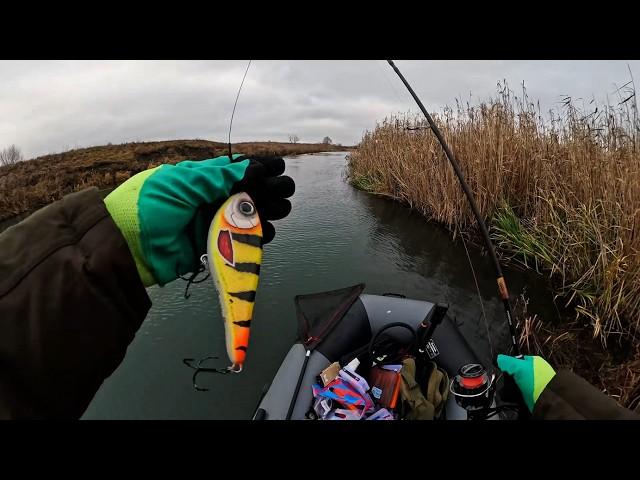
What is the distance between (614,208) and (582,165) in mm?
643

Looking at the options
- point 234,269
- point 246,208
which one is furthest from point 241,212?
point 234,269

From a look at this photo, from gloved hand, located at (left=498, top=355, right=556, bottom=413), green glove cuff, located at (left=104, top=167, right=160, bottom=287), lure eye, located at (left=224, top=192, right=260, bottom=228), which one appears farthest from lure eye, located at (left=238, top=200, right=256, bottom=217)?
gloved hand, located at (left=498, top=355, right=556, bottom=413)

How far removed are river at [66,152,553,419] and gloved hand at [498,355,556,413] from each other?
1556 mm

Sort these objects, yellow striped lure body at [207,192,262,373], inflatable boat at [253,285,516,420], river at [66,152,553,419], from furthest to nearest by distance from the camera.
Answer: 1. river at [66,152,553,419]
2. inflatable boat at [253,285,516,420]
3. yellow striped lure body at [207,192,262,373]

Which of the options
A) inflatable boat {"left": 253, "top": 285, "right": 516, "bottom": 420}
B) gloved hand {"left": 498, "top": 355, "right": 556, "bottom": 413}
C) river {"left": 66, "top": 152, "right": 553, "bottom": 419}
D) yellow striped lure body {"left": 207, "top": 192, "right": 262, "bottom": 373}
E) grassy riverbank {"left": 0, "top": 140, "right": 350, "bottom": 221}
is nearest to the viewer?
yellow striped lure body {"left": 207, "top": 192, "right": 262, "bottom": 373}

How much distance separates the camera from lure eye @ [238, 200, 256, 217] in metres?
0.91

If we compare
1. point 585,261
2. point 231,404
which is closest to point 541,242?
point 585,261

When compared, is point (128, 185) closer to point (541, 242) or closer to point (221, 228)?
point (221, 228)

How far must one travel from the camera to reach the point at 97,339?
26.0 inches

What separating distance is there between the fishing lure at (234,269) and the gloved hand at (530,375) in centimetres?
136

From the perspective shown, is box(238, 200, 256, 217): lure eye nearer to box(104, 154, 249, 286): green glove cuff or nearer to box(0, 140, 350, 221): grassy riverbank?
box(104, 154, 249, 286): green glove cuff

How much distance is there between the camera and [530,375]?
1492mm

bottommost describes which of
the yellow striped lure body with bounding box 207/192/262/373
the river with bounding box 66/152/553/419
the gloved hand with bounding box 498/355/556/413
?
the river with bounding box 66/152/553/419

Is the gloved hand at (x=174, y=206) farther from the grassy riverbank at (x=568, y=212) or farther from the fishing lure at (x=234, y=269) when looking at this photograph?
the grassy riverbank at (x=568, y=212)
